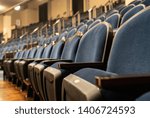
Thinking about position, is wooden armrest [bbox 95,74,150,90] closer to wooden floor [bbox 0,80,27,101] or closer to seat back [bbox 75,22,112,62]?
seat back [bbox 75,22,112,62]

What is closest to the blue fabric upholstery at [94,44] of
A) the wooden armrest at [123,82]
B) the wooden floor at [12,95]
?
the wooden armrest at [123,82]

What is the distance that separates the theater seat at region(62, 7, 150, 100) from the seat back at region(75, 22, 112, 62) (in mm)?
100

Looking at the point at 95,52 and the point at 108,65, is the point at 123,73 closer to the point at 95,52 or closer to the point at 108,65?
the point at 108,65

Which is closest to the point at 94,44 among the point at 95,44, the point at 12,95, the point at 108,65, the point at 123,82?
the point at 95,44

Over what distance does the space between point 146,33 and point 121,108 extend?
6.7 inches

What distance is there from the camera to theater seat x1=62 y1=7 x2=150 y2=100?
0.27 metres

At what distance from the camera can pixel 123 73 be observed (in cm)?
42

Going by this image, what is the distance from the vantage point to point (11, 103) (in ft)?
1.12

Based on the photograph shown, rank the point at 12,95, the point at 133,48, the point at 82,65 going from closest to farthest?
1. the point at 133,48
2. the point at 82,65
3. the point at 12,95

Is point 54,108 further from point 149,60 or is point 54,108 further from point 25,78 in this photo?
point 25,78

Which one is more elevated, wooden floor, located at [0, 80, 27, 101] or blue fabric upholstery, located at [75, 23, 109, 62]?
blue fabric upholstery, located at [75, 23, 109, 62]

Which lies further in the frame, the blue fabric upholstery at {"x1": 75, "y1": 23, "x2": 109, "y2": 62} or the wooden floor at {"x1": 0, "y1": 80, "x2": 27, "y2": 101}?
the wooden floor at {"x1": 0, "y1": 80, "x2": 27, "y2": 101}

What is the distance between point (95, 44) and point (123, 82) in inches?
13.5

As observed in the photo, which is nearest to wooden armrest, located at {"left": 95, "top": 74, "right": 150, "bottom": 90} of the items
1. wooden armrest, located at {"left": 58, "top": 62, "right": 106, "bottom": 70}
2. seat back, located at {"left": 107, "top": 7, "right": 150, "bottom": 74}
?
seat back, located at {"left": 107, "top": 7, "right": 150, "bottom": 74}
